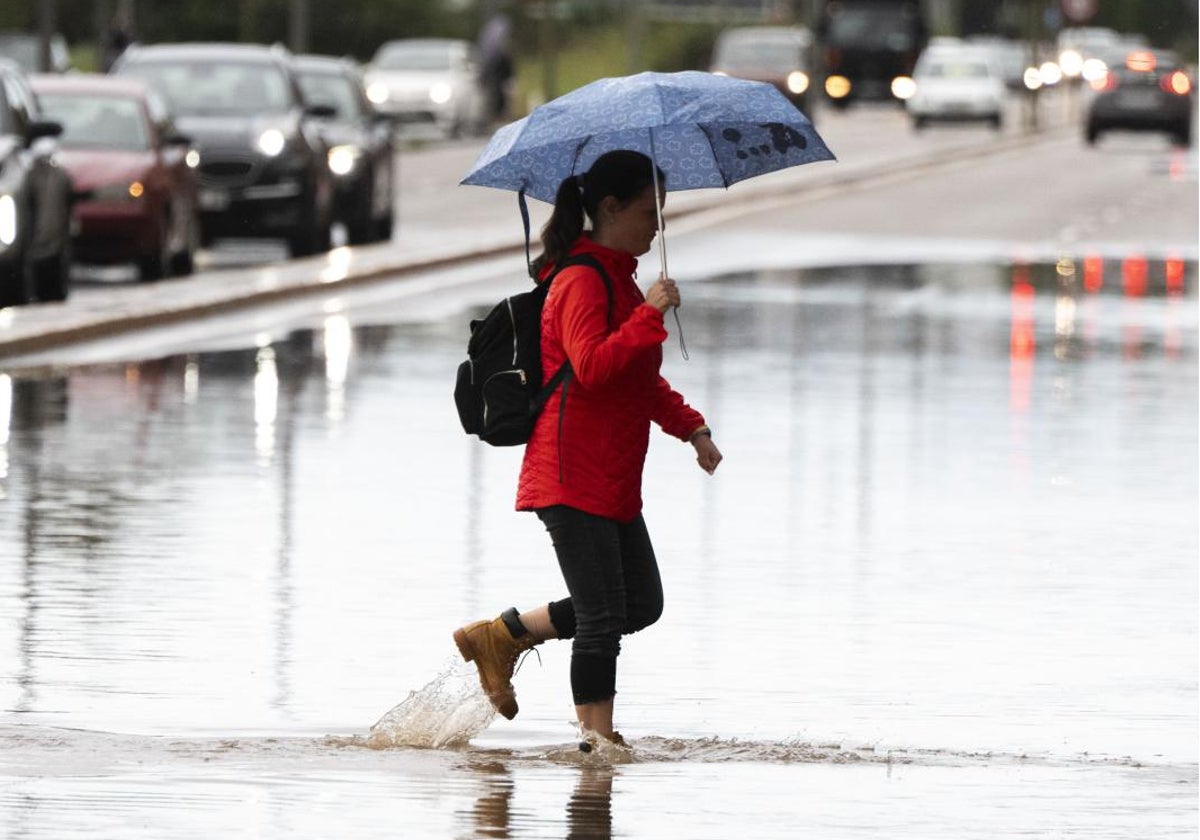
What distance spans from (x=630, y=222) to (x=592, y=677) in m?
1.07

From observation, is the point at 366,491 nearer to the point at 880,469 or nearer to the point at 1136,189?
the point at 880,469

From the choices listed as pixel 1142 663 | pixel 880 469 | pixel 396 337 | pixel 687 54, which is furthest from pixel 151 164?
pixel 687 54

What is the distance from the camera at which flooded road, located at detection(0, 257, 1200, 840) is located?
7.64m

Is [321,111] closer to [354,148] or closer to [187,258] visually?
[354,148]

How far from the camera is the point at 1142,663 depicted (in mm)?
9906

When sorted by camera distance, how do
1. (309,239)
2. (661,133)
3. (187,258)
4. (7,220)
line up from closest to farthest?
1. (661,133)
2. (7,220)
3. (187,258)
4. (309,239)

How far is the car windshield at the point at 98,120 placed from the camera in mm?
26234

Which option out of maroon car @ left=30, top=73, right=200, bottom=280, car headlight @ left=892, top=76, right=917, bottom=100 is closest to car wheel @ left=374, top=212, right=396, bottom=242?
maroon car @ left=30, top=73, right=200, bottom=280

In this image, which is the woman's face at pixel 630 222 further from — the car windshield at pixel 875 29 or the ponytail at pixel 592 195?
the car windshield at pixel 875 29

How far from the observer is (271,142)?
29219mm

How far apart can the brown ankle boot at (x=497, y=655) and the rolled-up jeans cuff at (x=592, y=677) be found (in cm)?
29

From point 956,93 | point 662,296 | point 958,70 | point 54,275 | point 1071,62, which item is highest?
point 662,296

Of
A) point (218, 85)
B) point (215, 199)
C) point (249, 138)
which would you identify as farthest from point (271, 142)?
point (218, 85)

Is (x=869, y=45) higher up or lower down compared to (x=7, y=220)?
higher up
